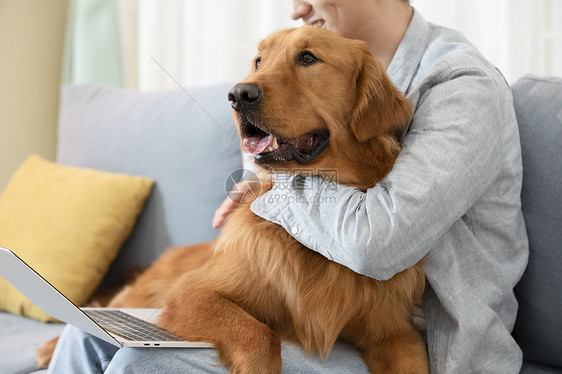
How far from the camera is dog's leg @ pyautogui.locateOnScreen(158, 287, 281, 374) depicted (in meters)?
1.01

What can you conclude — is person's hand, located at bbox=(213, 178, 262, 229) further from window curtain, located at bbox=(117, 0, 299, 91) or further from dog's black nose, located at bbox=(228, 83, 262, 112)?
window curtain, located at bbox=(117, 0, 299, 91)

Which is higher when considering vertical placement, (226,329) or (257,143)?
(257,143)

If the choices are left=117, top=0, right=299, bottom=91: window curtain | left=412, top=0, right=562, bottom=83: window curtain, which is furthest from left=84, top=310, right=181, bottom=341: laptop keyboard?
left=412, top=0, right=562, bottom=83: window curtain

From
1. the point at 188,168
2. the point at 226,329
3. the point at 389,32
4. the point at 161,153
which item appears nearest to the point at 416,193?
the point at 226,329

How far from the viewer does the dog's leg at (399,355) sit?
1117mm

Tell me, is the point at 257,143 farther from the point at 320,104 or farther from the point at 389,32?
the point at 389,32

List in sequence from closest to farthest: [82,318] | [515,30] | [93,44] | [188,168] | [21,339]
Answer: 1. [82,318]
2. [21,339]
3. [188,168]
4. [515,30]
5. [93,44]

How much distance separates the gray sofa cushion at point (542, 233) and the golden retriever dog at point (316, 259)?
0.36m

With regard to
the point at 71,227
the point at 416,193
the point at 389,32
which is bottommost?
the point at 71,227

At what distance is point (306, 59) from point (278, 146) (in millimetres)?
245

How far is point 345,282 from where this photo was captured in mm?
1132

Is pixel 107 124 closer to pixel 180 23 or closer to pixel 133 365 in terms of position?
pixel 180 23

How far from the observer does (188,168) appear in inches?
74.7

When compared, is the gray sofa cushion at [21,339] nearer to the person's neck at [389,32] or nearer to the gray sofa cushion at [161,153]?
the gray sofa cushion at [161,153]
